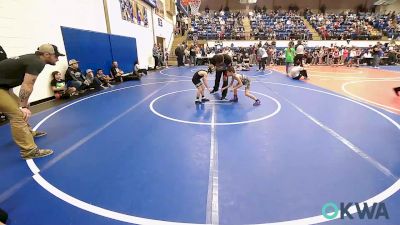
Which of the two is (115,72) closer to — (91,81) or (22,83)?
(91,81)

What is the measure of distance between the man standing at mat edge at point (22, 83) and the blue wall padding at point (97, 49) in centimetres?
565

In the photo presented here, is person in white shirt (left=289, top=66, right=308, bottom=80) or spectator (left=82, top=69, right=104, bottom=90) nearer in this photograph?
spectator (left=82, top=69, right=104, bottom=90)

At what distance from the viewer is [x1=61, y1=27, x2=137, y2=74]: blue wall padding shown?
28.0 ft

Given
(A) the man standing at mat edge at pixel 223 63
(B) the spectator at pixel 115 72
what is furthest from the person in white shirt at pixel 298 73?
(B) the spectator at pixel 115 72

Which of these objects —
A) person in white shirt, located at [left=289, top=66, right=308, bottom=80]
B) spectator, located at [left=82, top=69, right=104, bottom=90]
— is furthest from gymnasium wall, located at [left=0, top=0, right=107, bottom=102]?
person in white shirt, located at [left=289, top=66, right=308, bottom=80]

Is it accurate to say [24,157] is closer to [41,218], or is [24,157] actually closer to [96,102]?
[41,218]

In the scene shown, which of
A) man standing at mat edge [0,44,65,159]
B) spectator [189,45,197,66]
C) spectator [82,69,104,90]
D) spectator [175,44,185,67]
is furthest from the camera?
spectator [189,45,197,66]

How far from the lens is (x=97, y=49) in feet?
32.8

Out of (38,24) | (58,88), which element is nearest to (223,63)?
(58,88)

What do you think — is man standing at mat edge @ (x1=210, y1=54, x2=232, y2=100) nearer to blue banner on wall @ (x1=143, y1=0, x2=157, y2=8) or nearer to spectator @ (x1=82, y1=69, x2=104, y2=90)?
spectator @ (x1=82, y1=69, x2=104, y2=90)

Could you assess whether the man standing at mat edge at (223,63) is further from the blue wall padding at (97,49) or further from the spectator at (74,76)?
the blue wall padding at (97,49)

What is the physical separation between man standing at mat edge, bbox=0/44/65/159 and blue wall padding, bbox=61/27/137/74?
5.65m

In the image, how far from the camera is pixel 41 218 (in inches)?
90.4

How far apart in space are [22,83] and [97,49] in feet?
24.1
